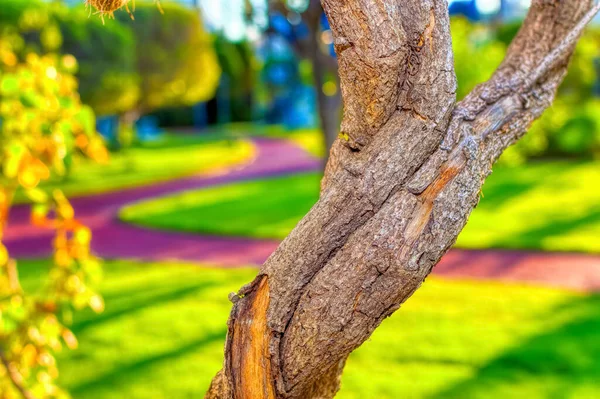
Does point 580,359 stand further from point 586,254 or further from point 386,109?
point 386,109

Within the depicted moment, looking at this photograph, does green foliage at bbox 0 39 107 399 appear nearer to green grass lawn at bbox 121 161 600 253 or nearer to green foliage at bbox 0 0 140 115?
green grass lawn at bbox 121 161 600 253

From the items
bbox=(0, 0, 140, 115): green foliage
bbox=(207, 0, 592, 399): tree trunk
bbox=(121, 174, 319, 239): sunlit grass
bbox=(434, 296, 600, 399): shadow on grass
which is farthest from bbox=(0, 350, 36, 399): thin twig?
bbox=(0, 0, 140, 115): green foliage

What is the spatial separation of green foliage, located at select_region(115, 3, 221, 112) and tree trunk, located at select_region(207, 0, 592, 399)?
67.1 feet

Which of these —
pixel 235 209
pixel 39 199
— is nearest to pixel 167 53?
pixel 235 209

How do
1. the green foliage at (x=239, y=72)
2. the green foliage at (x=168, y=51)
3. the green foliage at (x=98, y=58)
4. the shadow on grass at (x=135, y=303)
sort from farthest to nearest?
the green foliage at (x=239, y=72) < the green foliage at (x=168, y=51) < the green foliage at (x=98, y=58) < the shadow on grass at (x=135, y=303)

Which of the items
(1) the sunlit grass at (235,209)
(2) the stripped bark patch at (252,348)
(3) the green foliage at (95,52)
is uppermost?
(3) the green foliage at (95,52)

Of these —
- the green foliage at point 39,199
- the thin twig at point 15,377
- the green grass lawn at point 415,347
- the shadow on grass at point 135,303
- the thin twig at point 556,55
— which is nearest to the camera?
the thin twig at point 556,55

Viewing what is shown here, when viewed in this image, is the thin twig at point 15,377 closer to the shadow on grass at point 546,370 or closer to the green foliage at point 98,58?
the shadow on grass at point 546,370

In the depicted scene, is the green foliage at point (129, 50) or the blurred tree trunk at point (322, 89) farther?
the green foliage at point (129, 50)

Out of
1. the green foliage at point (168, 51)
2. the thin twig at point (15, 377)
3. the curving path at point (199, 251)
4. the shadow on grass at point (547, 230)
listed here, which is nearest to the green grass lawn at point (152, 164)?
the curving path at point (199, 251)

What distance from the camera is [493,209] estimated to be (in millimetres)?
10766

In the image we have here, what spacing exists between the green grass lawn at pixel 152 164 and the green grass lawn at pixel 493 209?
2.87 meters

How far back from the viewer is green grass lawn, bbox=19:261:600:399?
4.78 meters

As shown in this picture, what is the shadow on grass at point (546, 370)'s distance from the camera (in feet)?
15.0
